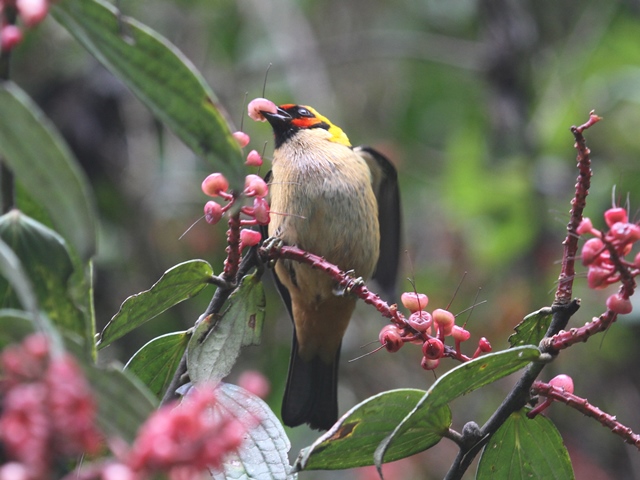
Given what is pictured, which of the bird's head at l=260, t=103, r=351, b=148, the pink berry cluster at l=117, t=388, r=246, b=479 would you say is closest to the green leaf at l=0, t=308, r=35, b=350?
the pink berry cluster at l=117, t=388, r=246, b=479

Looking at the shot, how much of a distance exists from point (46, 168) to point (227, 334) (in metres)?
0.66

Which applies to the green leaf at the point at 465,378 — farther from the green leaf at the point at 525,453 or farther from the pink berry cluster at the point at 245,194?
the pink berry cluster at the point at 245,194

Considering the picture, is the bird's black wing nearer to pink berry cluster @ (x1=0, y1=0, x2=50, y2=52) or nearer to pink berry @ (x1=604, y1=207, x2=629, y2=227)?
pink berry @ (x1=604, y1=207, x2=629, y2=227)

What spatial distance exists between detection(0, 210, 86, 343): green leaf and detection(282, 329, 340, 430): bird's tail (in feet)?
5.02

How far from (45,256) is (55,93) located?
327cm

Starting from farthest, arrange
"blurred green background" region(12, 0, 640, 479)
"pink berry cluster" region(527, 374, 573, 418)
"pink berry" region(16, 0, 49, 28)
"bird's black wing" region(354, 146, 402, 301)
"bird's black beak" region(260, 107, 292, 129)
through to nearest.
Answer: "blurred green background" region(12, 0, 640, 479), "bird's black wing" region(354, 146, 402, 301), "bird's black beak" region(260, 107, 292, 129), "pink berry cluster" region(527, 374, 573, 418), "pink berry" region(16, 0, 49, 28)

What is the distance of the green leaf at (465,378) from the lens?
1.12 m

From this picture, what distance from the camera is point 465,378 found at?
1148 millimetres

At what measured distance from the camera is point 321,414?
2477 mm

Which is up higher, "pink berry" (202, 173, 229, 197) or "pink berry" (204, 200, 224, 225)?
"pink berry" (202, 173, 229, 197)

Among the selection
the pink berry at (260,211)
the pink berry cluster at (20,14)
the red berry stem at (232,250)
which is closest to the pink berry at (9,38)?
the pink berry cluster at (20,14)

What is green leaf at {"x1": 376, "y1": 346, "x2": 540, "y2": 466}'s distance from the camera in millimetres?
1115

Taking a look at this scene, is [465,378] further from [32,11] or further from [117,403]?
[32,11]

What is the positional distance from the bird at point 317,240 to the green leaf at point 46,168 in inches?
61.9
